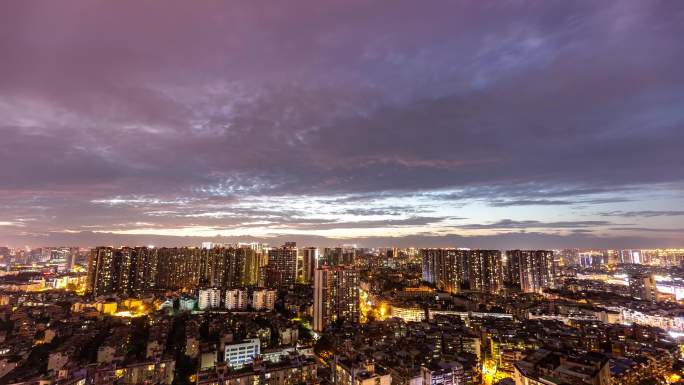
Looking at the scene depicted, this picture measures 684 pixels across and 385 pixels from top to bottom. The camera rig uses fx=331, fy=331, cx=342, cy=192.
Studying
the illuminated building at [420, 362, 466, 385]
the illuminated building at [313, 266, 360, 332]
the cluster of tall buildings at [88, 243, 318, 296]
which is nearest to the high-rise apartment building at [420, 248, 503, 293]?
the cluster of tall buildings at [88, 243, 318, 296]

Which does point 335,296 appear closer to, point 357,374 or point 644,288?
point 357,374

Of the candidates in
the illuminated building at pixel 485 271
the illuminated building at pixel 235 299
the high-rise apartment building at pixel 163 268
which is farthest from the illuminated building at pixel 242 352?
the illuminated building at pixel 485 271

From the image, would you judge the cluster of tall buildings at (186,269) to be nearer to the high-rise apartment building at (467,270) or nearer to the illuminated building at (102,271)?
the illuminated building at (102,271)

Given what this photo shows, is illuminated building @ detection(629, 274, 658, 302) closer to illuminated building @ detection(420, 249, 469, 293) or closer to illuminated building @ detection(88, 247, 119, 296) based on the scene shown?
illuminated building @ detection(420, 249, 469, 293)

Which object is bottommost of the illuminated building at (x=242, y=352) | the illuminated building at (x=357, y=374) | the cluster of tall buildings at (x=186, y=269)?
the illuminated building at (x=242, y=352)

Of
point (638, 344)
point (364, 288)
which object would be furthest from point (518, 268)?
point (638, 344)

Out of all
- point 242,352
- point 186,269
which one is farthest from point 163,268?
point 242,352
